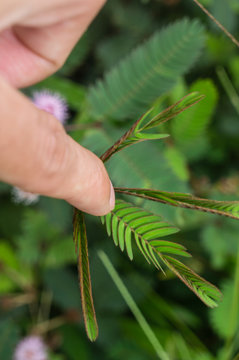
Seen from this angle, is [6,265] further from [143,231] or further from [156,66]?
[143,231]

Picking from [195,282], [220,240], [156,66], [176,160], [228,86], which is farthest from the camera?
[228,86]

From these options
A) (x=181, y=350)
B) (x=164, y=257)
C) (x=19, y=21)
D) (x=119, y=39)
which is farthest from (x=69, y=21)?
(x=181, y=350)

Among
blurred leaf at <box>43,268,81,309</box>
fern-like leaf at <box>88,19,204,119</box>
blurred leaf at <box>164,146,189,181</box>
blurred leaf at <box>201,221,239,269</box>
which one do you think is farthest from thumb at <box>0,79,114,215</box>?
blurred leaf at <box>43,268,81,309</box>

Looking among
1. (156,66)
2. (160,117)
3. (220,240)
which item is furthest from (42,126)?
(220,240)

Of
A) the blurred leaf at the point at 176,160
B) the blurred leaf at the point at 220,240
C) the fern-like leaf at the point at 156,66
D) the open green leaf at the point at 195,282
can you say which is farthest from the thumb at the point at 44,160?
the blurred leaf at the point at 220,240

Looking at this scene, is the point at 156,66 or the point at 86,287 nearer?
the point at 86,287

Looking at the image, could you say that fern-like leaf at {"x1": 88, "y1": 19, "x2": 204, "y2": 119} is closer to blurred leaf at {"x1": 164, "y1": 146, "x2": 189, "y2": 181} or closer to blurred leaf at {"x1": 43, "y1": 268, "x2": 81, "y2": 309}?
blurred leaf at {"x1": 164, "y1": 146, "x2": 189, "y2": 181}
